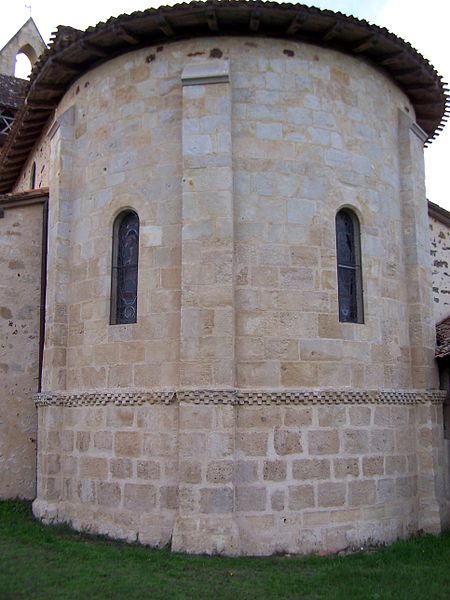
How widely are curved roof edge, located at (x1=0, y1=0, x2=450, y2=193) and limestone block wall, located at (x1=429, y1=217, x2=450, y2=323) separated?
2602 mm

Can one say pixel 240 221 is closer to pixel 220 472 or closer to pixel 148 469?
pixel 220 472

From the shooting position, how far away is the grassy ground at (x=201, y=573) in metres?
7.01

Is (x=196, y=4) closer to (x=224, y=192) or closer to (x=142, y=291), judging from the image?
(x=224, y=192)

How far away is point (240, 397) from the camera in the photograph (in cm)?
886

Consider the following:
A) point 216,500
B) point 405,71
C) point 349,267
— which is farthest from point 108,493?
point 405,71

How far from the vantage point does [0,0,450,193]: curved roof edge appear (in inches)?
373

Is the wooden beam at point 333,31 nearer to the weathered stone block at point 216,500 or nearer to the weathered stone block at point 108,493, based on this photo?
the weathered stone block at point 216,500

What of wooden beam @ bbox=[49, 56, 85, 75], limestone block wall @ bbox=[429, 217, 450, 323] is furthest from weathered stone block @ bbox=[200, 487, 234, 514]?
wooden beam @ bbox=[49, 56, 85, 75]

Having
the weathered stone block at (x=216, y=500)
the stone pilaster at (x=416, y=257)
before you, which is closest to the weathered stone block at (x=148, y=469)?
the weathered stone block at (x=216, y=500)

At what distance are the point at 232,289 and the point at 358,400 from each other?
239 cm

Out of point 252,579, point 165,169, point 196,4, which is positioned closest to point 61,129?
point 165,169

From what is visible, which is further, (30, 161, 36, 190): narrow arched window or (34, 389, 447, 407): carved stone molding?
(30, 161, 36, 190): narrow arched window

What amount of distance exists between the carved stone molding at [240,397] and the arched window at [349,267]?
115 cm

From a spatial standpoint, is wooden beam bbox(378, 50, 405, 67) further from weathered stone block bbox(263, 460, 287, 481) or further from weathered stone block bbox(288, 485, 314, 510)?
weathered stone block bbox(288, 485, 314, 510)
